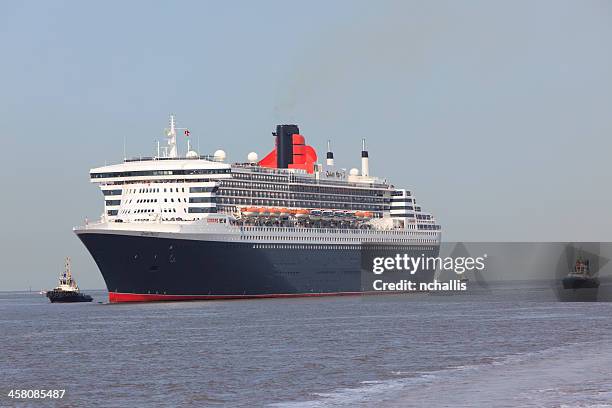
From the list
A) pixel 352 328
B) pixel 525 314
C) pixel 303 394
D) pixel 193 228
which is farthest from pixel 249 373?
pixel 193 228

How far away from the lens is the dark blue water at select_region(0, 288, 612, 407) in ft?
118

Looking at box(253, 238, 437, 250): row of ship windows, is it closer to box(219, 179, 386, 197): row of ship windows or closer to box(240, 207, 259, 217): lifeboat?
box(240, 207, 259, 217): lifeboat

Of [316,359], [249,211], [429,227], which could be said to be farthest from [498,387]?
[429,227]

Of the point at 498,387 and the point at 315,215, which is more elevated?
the point at 315,215

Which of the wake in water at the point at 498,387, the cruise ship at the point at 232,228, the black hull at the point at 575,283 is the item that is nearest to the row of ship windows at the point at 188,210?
the cruise ship at the point at 232,228

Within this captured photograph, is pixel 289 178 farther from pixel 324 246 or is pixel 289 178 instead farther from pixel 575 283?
pixel 575 283

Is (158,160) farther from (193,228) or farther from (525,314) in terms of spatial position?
(525,314)

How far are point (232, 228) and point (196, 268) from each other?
19.1 feet

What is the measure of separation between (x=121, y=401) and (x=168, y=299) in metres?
61.5

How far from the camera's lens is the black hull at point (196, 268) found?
9388cm

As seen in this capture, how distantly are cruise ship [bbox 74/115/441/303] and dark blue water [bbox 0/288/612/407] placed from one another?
1541cm

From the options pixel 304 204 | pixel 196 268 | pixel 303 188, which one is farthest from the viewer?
pixel 303 188

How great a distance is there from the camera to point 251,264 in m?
101

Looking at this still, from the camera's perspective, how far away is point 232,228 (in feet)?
330
